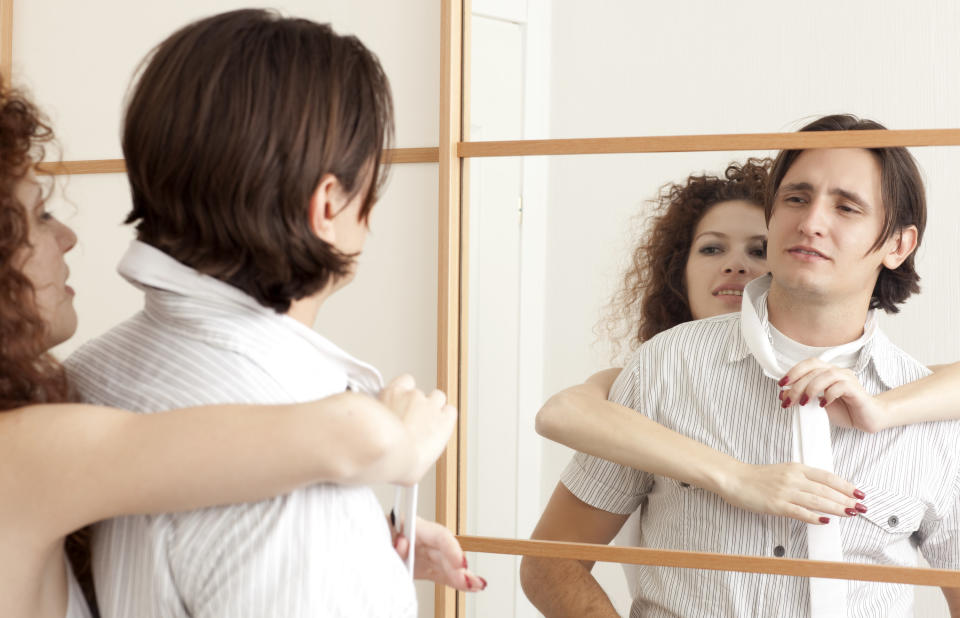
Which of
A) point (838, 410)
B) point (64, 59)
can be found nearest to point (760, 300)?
point (838, 410)

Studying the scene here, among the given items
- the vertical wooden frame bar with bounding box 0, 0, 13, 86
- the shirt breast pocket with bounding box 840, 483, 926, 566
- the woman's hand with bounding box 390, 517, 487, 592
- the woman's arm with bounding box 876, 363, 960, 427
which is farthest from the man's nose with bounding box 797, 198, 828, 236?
the vertical wooden frame bar with bounding box 0, 0, 13, 86

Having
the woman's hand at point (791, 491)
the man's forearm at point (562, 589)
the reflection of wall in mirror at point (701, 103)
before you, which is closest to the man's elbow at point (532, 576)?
the man's forearm at point (562, 589)

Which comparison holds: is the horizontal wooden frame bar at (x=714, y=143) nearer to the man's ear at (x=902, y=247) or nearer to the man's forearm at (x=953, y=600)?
the man's ear at (x=902, y=247)

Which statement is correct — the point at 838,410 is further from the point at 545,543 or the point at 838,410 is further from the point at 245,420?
the point at 245,420

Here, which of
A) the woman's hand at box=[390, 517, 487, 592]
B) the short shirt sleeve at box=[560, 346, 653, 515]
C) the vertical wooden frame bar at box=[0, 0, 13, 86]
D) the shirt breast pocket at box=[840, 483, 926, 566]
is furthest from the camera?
the vertical wooden frame bar at box=[0, 0, 13, 86]

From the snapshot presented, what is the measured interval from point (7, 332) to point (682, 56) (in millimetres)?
1165

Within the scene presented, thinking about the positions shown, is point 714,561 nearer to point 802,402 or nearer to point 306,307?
point 802,402

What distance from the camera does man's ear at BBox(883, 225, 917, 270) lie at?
1.50 meters

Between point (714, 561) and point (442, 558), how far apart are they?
75 cm

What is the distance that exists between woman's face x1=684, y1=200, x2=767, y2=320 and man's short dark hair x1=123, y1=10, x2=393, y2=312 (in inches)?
34.8

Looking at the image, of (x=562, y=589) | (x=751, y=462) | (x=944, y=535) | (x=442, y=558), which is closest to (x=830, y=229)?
(x=751, y=462)

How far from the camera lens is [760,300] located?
Result: 5.07ft

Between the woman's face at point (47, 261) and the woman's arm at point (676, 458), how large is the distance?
0.89 m

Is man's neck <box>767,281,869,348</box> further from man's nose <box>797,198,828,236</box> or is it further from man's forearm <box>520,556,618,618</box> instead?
man's forearm <box>520,556,618,618</box>
